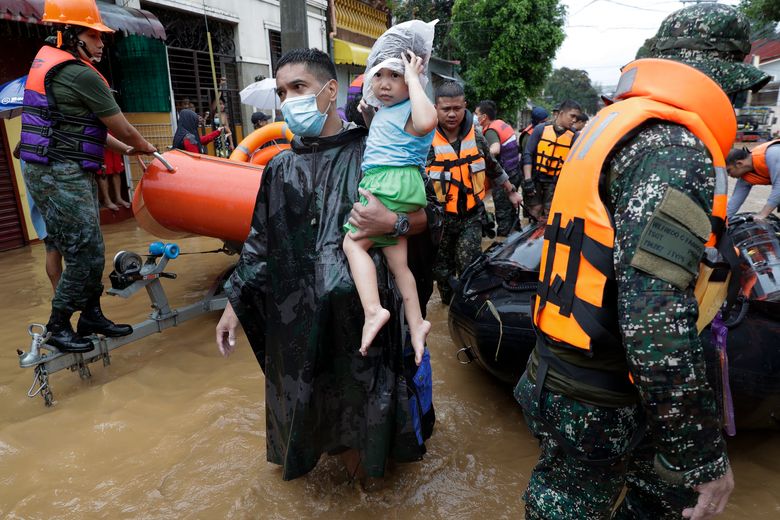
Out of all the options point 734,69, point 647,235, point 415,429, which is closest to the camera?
point 647,235

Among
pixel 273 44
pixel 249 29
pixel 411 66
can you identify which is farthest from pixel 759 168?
pixel 273 44

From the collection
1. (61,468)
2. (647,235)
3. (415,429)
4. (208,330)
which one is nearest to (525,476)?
(415,429)

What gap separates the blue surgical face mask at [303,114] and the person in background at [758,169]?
146 inches

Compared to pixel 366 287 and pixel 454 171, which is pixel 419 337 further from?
pixel 454 171

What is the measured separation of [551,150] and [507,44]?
14379mm

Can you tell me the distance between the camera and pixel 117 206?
24.9 ft

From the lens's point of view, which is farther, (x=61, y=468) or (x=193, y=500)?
(x=61, y=468)

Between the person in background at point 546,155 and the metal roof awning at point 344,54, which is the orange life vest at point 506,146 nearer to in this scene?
the person in background at point 546,155

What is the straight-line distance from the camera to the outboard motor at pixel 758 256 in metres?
2.47

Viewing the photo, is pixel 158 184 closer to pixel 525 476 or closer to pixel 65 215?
pixel 65 215

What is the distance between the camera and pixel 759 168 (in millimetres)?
4480

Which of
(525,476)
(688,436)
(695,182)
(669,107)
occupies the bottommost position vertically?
(525,476)

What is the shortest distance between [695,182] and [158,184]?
3.55 m

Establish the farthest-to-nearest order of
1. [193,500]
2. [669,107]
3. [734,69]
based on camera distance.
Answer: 1. [193,500]
2. [734,69]
3. [669,107]
